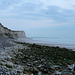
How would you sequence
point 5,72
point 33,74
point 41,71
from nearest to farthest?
point 5,72 → point 33,74 → point 41,71

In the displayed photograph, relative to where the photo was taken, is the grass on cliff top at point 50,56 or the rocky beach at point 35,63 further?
the grass on cliff top at point 50,56

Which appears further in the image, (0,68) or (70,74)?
(70,74)

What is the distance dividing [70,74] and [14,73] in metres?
2.51

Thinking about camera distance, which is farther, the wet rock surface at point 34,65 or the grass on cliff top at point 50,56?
the grass on cliff top at point 50,56

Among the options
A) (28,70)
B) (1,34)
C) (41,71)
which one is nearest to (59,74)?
(41,71)

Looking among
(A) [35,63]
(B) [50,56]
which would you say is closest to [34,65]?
(A) [35,63]

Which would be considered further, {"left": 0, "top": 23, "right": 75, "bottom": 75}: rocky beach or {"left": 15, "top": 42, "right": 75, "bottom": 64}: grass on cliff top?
{"left": 15, "top": 42, "right": 75, "bottom": 64}: grass on cliff top

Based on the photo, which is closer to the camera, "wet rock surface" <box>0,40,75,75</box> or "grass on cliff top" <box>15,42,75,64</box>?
"wet rock surface" <box>0,40,75,75</box>

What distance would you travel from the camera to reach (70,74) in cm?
521

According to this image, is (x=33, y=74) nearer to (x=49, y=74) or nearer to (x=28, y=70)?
(x=28, y=70)

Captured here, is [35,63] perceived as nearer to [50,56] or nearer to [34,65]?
[34,65]

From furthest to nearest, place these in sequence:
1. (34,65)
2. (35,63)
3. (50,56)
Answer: (50,56) → (35,63) → (34,65)

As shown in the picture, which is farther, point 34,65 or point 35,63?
point 35,63

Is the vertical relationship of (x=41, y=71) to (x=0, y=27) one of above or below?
below
